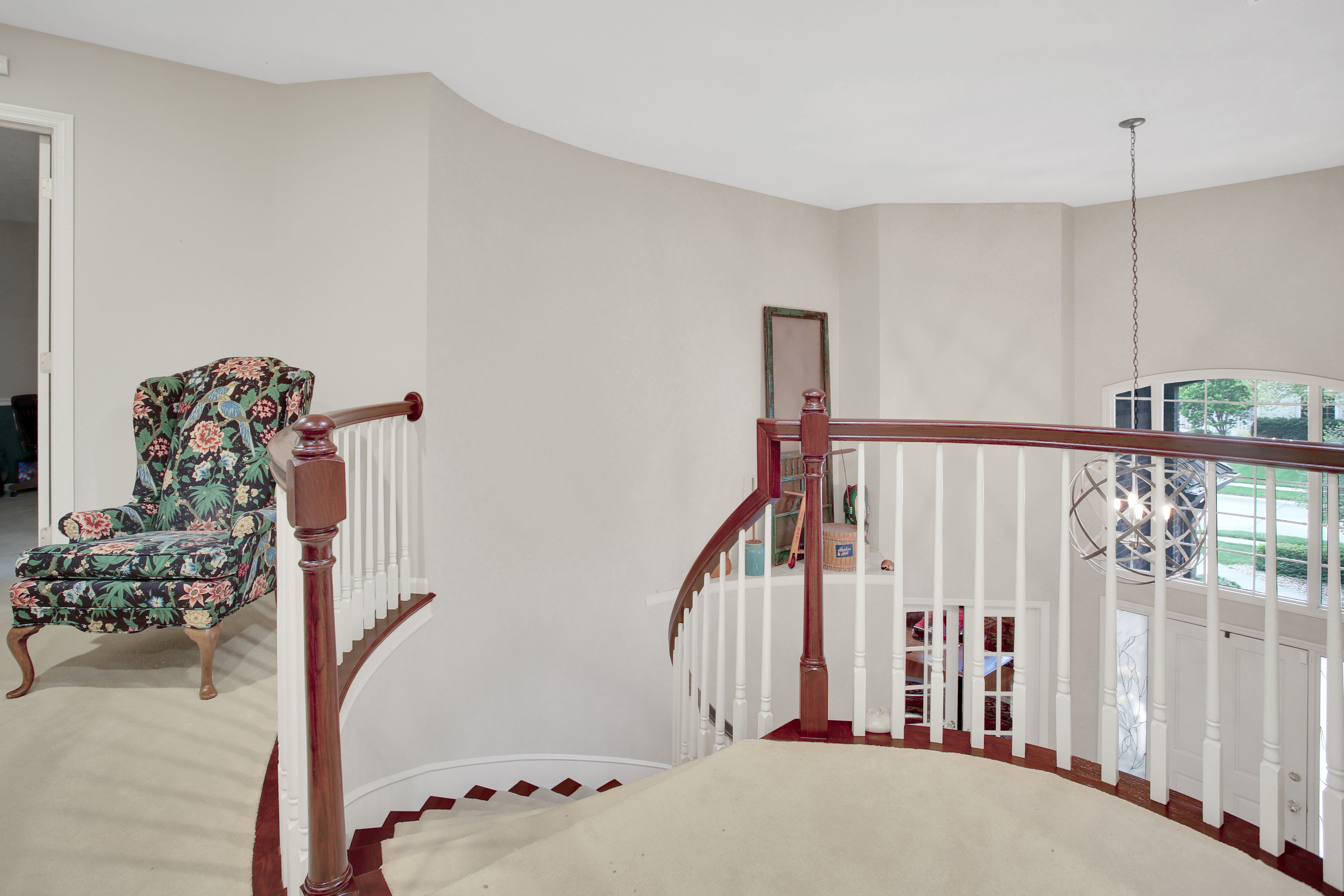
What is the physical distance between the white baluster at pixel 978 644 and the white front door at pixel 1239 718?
3.61 metres

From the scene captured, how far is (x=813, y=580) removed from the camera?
1.96 metres

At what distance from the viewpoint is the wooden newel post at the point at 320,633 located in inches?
47.5

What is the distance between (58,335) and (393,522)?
1.89 meters

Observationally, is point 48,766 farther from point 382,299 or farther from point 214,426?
point 382,299

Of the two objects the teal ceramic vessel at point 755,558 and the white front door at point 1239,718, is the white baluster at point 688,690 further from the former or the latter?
the white front door at point 1239,718

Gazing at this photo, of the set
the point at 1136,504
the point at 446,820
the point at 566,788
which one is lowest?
the point at 566,788

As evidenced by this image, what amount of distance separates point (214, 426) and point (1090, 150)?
5.09 m

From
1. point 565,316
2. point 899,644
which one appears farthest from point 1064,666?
point 565,316

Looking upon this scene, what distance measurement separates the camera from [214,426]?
2900 millimetres

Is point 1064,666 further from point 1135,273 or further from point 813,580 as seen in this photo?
point 1135,273

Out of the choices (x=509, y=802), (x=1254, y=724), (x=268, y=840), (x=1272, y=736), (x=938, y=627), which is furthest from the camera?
(x=1254, y=724)

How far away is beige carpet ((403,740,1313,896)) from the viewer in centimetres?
137

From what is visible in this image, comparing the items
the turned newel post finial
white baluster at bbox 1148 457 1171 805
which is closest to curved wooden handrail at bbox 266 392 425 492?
the turned newel post finial

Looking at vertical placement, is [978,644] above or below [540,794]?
above
